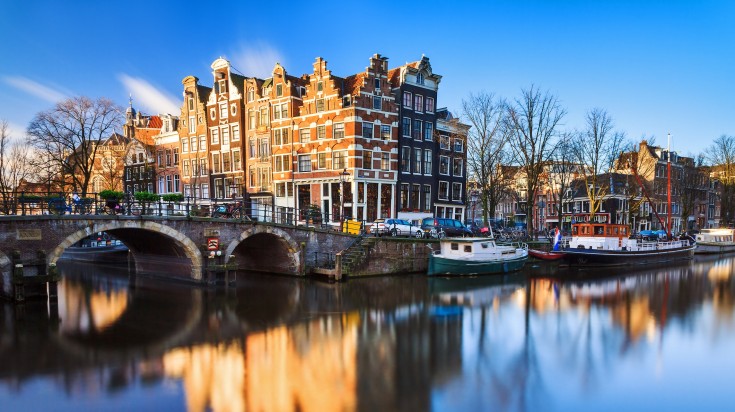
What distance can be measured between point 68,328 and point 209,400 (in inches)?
407

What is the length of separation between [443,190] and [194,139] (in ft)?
89.3

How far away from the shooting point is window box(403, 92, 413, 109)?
148 ft

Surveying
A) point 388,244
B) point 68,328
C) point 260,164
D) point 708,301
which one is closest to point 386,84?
point 260,164

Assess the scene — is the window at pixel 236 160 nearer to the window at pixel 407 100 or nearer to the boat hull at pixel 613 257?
the window at pixel 407 100

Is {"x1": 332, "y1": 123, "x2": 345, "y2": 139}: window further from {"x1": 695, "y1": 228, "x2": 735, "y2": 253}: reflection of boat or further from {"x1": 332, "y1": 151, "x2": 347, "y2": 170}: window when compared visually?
{"x1": 695, "y1": 228, "x2": 735, "y2": 253}: reflection of boat

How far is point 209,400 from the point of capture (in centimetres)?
1112

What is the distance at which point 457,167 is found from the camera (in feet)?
168

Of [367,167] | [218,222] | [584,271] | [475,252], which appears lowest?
[584,271]

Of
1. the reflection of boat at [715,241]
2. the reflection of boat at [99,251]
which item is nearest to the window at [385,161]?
the reflection of boat at [99,251]

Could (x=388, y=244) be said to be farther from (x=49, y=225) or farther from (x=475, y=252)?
(x=49, y=225)

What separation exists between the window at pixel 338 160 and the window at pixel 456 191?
45.4 feet

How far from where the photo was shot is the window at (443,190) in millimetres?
49062

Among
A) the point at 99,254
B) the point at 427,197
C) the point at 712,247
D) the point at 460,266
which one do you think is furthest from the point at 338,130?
the point at 712,247

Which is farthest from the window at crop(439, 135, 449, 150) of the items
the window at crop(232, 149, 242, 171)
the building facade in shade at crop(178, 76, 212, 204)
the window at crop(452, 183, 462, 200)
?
the building facade in shade at crop(178, 76, 212, 204)
